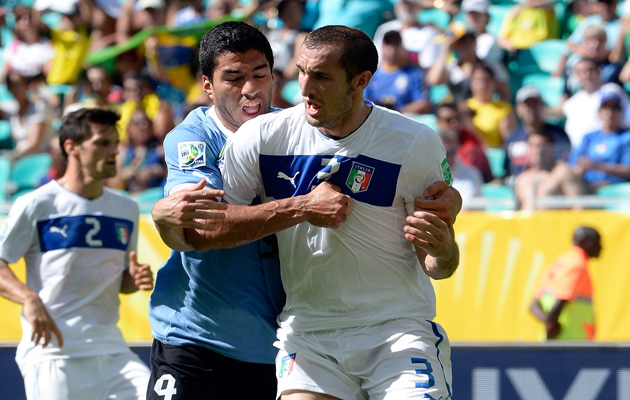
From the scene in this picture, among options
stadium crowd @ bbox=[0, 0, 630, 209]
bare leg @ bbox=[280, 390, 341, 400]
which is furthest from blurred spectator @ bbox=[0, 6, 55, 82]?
bare leg @ bbox=[280, 390, 341, 400]

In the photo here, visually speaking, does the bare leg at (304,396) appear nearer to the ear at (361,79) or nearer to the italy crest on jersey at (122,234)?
the ear at (361,79)

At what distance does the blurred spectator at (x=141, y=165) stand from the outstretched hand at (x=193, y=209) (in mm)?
5425

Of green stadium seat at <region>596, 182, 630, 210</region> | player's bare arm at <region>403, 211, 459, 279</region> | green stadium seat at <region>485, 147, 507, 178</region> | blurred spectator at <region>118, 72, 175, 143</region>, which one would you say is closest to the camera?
player's bare arm at <region>403, 211, 459, 279</region>

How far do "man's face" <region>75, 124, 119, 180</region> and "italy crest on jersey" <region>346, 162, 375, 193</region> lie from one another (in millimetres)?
2745

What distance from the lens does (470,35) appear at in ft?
34.5

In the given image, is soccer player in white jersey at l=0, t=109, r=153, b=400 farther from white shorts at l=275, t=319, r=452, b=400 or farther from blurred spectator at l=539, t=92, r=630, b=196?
blurred spectator at l=539, t=92, r=630, b=196

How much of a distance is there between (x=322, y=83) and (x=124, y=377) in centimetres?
291

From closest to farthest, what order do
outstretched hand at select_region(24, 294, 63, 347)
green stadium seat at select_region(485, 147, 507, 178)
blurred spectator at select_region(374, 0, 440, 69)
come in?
outstretched hand at select_region(24, 294, 63, 347), green stadium seat at select_region(485, 147, 507, 178), blurred spectator at select_region(374, 0, 440, 69)

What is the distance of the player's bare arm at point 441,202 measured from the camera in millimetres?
3568

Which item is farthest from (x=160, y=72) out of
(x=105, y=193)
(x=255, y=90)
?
(x=255, y=90)

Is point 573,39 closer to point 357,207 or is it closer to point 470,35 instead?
point 470,35

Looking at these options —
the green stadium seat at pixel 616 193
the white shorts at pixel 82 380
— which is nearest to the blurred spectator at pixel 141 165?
the white shorts at pixel 82 380

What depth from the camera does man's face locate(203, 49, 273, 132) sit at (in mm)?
4035

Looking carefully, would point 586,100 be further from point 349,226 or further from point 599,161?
point 349,226
